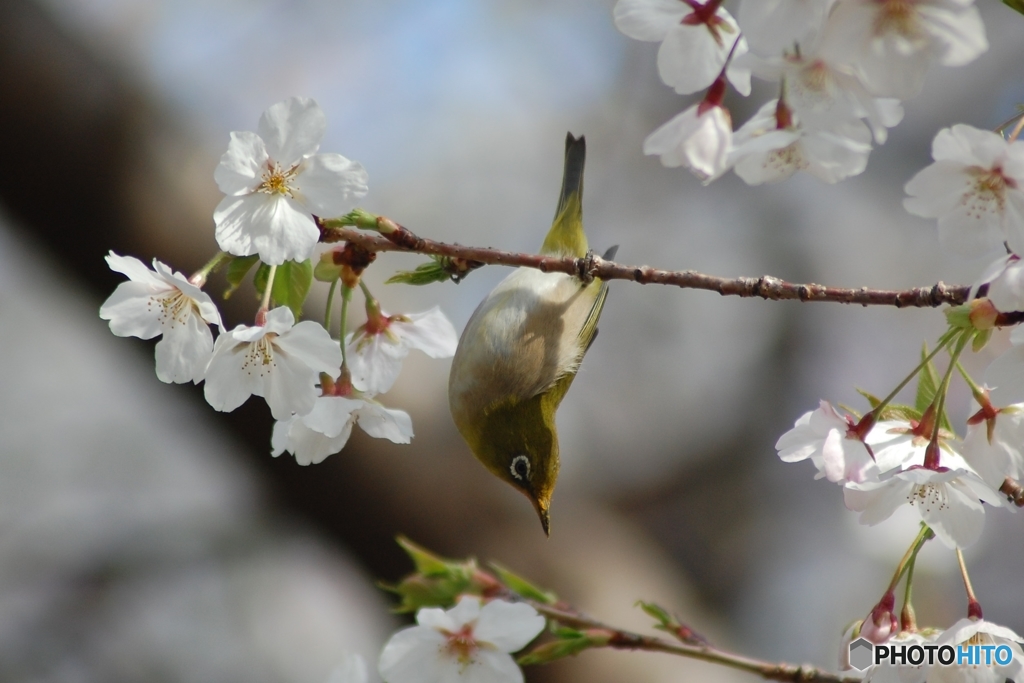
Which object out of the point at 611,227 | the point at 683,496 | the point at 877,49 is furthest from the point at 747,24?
the point at 611,227

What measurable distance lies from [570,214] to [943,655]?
4.40 feet

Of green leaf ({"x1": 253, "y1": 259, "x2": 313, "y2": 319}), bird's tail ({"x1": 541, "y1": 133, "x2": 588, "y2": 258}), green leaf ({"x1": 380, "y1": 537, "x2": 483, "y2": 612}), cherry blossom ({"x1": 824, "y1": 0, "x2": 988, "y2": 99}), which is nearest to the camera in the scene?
cherry blossom ({"x1": 824, "y1": 0, "x2": 988, "y2": 99})

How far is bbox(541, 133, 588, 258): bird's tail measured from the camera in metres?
2.08

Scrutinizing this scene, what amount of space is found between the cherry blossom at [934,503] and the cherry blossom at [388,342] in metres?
0.60

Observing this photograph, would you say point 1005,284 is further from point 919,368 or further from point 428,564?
point 428,564

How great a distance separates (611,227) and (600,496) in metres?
1.99

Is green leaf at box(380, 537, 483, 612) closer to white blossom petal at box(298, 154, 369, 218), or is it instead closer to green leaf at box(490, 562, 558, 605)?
green leaf at box(490, 562, 558, 605)

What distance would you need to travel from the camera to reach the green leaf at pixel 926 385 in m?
0.98

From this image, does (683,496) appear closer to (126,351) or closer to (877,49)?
(126,351)

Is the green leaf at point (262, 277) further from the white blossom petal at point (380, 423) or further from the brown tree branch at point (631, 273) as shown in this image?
the white blossom petal at point (380, 423)

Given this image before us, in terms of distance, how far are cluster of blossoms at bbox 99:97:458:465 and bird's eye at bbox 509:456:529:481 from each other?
32.7 inches

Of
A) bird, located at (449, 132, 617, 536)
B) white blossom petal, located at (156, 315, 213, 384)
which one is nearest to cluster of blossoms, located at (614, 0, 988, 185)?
white blossom petal, located at (156, 315, 213, 384)

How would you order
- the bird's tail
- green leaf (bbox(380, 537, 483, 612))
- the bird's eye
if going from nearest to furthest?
green leaf (bbox(380, 537, 483, 612))
the bird's eye
the bird's tail

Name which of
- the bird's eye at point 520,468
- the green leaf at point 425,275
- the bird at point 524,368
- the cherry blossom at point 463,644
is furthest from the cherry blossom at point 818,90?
the bird's eye at point 520,468
